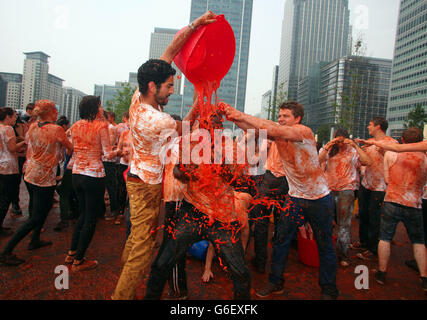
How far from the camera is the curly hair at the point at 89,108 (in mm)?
3535

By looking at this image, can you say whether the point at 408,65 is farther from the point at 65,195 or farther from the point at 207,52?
the point at 65,195

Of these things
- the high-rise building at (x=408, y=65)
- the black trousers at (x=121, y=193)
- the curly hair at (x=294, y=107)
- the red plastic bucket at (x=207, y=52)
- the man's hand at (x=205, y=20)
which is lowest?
the black trousers at (x=121, y=193)

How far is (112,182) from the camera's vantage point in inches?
222

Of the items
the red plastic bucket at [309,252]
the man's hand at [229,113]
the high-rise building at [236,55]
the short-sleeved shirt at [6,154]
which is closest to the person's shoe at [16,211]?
the short-sleeved shirt at [6,154]

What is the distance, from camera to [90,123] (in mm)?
3590

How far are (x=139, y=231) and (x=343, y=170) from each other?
3690 mm

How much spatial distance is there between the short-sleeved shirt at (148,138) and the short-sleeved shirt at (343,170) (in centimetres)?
335

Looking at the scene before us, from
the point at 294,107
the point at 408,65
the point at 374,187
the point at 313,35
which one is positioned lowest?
the point at 374,187

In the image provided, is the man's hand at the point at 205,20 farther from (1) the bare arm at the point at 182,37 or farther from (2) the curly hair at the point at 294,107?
(2) the curly hair at the point at 294,107

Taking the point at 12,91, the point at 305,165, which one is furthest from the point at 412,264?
the point at 12,91

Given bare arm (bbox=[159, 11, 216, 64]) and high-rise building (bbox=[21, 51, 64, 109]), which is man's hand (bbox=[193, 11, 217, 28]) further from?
high-rise building (bbox=[21, 51, 64, 109])

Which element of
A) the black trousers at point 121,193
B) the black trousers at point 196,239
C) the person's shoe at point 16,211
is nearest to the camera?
the black trousers at point 196,239
